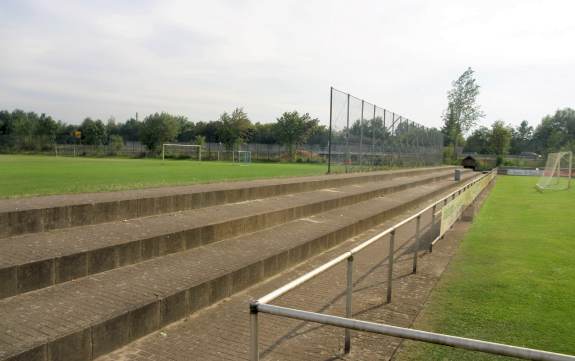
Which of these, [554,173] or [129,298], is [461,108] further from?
[129,298]

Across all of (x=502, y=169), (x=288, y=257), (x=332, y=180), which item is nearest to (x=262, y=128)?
(x=502, y=169)

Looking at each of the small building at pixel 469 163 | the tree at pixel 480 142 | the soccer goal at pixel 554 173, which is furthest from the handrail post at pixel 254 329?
the tree at pixel 480 142

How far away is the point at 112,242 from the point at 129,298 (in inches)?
40.1

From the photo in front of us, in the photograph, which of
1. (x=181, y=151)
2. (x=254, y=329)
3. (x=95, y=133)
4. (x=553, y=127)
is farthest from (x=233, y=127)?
(x=553, y=127)

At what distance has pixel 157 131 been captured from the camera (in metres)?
53.7

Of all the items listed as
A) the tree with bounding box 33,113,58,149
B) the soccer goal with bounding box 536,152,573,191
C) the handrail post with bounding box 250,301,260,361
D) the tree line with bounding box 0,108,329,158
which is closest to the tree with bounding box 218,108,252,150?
the tree line with bounding box 0,108,329,158

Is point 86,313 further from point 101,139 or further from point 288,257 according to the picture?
point 101,139

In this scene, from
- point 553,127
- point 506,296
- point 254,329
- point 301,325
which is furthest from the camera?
point 553,127

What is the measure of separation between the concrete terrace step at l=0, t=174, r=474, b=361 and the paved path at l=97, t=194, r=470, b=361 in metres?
0.13

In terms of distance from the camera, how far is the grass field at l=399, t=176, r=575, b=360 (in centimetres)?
390

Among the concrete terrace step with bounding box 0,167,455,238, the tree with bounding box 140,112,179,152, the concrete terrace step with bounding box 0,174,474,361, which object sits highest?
the tree with bounding box 140,112,179,152

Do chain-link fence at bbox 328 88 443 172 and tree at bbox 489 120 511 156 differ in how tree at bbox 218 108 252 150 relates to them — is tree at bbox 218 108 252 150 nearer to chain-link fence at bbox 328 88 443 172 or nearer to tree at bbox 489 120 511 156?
chain-link fence at bbox 328 88 443 172

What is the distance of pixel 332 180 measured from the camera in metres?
13.2

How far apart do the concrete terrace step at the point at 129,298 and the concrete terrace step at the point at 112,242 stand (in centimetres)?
10
